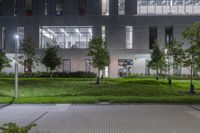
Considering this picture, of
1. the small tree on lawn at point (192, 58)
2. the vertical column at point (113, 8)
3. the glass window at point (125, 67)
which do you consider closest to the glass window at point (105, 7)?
the vertical column at point (113, 8)

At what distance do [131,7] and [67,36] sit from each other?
11843 mm

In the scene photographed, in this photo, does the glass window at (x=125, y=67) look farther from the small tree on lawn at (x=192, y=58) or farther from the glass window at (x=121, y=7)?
the small tree on lawn at (x=192, y=58)

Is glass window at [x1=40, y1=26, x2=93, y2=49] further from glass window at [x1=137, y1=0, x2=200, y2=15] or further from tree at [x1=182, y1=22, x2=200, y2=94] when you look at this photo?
tree at [x1=182, y1=22, x2=200, y2=94]

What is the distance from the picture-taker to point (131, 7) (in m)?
57.2

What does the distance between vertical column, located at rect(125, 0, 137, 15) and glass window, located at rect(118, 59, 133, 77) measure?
26.4 feet

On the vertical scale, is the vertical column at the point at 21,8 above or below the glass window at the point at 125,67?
above

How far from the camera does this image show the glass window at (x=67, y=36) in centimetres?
5697

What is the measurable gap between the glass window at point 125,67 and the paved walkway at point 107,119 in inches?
1535

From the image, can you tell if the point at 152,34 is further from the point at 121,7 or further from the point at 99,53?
the point at 99,53

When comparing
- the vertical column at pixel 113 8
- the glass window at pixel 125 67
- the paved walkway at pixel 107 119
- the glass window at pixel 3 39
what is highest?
the vertical column at pixel 113 8

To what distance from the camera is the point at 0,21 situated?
57.0 m

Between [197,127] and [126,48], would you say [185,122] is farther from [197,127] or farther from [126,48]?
[126,48]

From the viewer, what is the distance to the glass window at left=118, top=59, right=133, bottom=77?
56825 millimetres

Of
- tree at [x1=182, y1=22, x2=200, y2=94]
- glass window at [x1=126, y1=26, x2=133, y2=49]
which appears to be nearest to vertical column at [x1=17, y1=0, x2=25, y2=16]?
glass window at [x1=126, y1=26, x2=133, y2=49]
